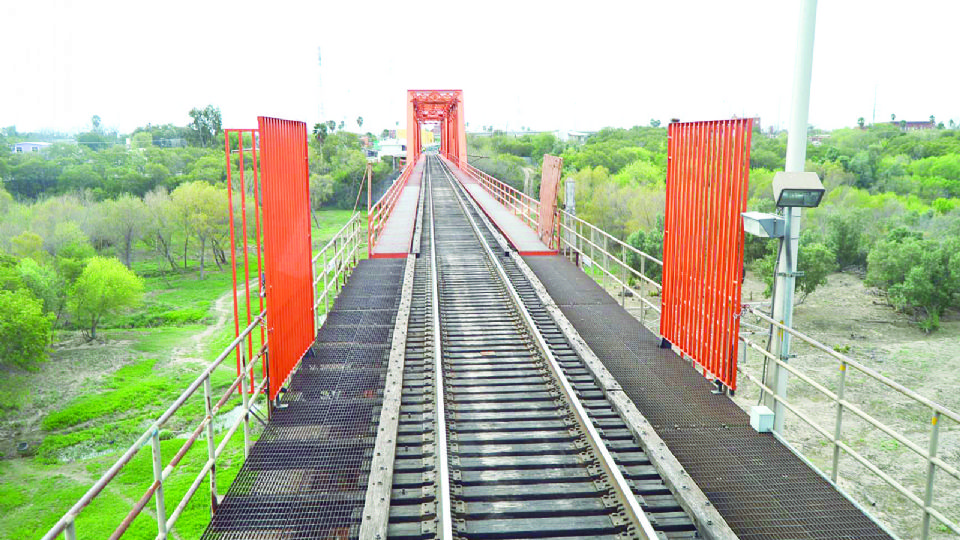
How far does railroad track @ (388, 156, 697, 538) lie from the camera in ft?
16.1

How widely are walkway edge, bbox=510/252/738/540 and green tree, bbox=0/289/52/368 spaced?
2595 cm

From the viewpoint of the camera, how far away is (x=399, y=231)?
19.7 metres

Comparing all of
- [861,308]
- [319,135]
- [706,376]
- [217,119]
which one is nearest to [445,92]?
[319,135]

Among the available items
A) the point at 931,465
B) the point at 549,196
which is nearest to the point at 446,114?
the point at 549,196

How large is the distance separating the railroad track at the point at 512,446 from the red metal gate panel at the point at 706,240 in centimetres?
132

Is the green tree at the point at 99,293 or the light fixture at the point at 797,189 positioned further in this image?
the green tree at the point at 99,293

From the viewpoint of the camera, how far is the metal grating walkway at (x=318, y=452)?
4840 mm

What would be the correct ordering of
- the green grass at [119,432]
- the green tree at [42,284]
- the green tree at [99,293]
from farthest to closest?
1. the green tree at [99,293]
2. the green tree at [42,284]
3. the green grass at [119,432]

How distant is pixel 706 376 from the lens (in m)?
8.05

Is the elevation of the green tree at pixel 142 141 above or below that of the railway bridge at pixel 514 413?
above

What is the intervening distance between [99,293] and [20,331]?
364 inches

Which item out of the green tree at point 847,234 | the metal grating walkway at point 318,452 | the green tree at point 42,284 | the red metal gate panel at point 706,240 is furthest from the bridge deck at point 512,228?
the green tree at point 42,284

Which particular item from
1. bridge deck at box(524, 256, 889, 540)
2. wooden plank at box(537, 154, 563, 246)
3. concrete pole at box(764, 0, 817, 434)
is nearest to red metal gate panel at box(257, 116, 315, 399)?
bridge deck at box(524, 256, 889, 540)

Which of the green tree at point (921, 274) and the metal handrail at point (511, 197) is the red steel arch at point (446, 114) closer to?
the metal handrail at point (511, 197)
